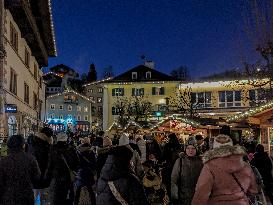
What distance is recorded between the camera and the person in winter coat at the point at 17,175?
5805mm

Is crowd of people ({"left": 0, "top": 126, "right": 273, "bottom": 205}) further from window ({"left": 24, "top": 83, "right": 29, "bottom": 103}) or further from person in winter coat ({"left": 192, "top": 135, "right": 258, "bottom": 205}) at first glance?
window ({"left": 24, "top": 83, "right": 29, "bottom": 103})

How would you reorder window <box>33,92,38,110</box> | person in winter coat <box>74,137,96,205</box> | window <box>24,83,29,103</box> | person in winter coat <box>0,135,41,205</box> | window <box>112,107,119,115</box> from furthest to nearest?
window <box>112,107,119,115</box>
window <box>33,92,38,110</box>
window <box>24,83,29,103</box>
person in winter coat <box>74,137,96,205</box>
person in winter coat <box>0,135,41,205</box>

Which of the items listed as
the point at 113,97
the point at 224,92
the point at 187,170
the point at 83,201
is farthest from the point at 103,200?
the point at 113,97

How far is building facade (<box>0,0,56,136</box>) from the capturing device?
70.7 feet

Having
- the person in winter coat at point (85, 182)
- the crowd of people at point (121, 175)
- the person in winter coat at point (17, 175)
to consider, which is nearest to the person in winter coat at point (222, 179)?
the crowd of people at point (121, 175)

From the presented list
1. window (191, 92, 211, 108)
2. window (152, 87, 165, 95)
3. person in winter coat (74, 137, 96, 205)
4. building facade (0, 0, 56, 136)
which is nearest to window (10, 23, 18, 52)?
building facade (0, 0, 56, 136)

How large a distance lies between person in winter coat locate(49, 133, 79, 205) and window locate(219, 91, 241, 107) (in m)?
46.5

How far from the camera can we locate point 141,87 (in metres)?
68.6

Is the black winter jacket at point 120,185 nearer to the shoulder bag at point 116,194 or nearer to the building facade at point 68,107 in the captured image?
the shoulder bag at point 116,194

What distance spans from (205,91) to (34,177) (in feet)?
169

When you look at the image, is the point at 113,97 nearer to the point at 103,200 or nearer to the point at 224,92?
the point at 224,92

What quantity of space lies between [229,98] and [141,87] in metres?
16.6

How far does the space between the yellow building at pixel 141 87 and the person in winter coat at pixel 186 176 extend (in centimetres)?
5871

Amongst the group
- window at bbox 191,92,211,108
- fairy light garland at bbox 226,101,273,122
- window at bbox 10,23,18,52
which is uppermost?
window at bbox 10,23,18,52
